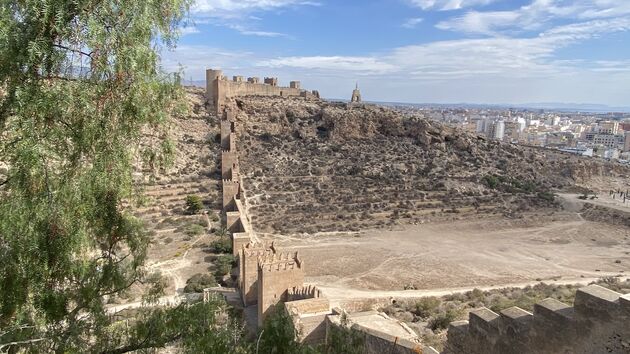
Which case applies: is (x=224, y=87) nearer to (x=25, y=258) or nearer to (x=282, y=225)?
(x=282, y=225)

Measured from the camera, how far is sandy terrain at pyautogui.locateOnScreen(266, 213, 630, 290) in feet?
70.6

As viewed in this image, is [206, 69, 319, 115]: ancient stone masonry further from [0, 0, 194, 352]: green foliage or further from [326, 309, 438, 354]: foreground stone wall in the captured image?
[0, 0, 194, 352]: green foliage

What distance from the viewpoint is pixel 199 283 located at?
675 inches

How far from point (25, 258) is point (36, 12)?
2497 mm

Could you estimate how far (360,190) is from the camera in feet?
121

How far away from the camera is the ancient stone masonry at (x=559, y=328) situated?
4473 millimetres

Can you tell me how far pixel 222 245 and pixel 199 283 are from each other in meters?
4.72

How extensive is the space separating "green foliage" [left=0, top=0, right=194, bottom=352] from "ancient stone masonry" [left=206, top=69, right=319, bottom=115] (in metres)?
39.6

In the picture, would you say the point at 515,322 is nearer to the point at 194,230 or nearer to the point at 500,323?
the point at 500,323

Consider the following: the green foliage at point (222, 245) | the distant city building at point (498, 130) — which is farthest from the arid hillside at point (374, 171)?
the distant city building at point (498, 130)

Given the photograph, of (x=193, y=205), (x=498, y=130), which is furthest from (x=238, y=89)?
(x=498, y=130)

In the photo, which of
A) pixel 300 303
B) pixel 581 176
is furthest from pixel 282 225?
pixel 581 176

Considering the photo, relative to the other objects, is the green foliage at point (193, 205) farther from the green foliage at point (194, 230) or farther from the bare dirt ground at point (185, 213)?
the green foliage at point (194, 230)

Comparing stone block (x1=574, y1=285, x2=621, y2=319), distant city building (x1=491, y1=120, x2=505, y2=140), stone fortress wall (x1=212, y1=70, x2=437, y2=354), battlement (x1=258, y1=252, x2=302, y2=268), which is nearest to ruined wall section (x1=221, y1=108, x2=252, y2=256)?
stone fortress wall (x1=212, y1=70, x2=437, y2=354)
